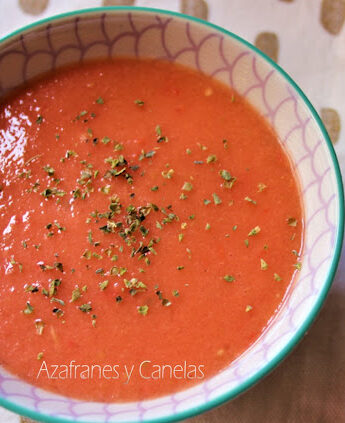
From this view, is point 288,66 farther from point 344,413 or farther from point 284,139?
point 344,413

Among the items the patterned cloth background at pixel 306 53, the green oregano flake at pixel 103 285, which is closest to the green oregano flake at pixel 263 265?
the patterned cloth background at pixel 306 53

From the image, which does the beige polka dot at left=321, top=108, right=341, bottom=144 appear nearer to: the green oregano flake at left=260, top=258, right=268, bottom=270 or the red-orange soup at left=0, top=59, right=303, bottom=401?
the red-orange soup at left=0, top=59, right=303, bottom=401

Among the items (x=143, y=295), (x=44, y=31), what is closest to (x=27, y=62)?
(x=44, y=31)

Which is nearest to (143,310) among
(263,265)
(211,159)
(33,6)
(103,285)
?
(103,285)

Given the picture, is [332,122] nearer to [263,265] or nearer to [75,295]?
[263,265]

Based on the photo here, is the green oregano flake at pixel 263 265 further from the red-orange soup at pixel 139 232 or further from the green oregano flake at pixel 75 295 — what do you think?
the green oregano flake at pixel 75 295
